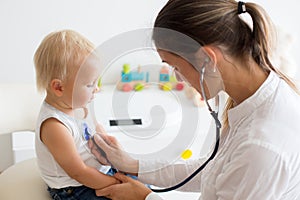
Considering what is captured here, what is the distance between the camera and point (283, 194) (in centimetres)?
93

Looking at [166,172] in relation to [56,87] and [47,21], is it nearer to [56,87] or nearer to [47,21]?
[56,87]

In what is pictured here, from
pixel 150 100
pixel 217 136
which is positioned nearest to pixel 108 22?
pixel 150 100

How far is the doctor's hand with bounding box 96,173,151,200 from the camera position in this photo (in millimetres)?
1153

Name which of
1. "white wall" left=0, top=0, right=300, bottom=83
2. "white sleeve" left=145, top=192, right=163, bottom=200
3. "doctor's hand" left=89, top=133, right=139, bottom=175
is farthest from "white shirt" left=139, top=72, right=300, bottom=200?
"white wall" left=0, top=0, right=300, bottom=83

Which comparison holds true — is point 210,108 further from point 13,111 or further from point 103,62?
point 13,111

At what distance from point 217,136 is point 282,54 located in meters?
1.24

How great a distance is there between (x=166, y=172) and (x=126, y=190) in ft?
0.41

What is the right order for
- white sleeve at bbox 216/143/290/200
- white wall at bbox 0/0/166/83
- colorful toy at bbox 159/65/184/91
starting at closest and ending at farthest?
1. white sleeve at bbox 216/143/290/200
2. colorful toy at bbox 159/65/184/91
3. white wall at bbox 0/0/166/83

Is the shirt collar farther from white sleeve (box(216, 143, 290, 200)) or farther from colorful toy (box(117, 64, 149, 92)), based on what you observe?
colorful toy (box(117, 64, 149, 92))

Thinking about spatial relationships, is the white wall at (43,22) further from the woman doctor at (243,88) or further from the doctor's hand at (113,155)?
the woman doctor at (243,88)

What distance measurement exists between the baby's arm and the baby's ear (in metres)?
0.07

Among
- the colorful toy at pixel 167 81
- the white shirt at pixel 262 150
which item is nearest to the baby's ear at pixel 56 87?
the colorful toy at pixel 167 81

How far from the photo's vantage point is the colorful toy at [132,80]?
1151 mm

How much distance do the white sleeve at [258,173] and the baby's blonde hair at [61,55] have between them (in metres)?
0.47
